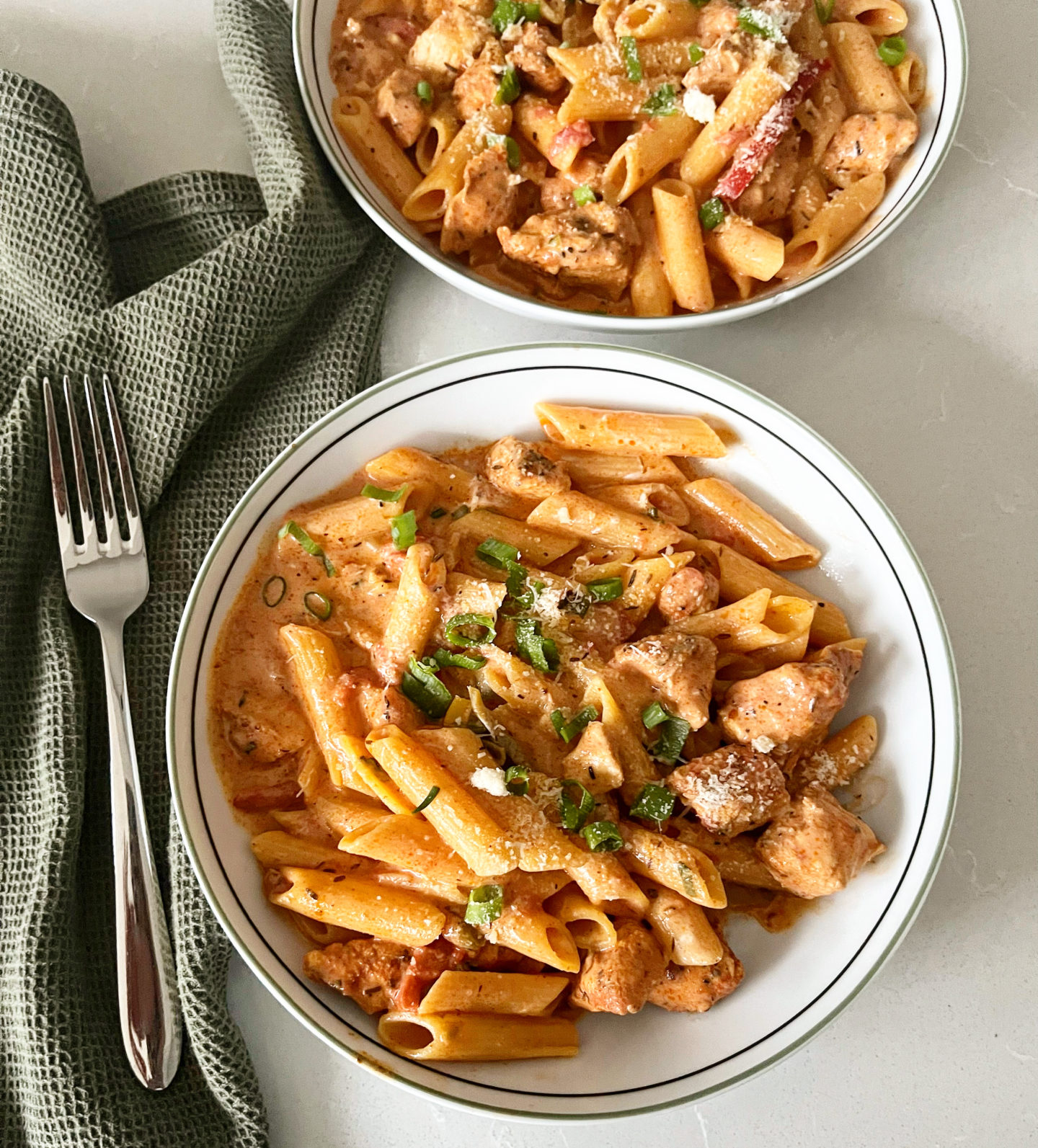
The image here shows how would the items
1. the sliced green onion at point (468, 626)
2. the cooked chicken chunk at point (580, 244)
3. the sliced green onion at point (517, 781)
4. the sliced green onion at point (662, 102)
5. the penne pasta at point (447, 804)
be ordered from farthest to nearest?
the sliced green onion at point (662, 102) < the cooked chicken chunk at point (580, 244) < the sliced green onion at point (468, 626) < the sliced green onion at point (517, 781) < the penne pasta at point (447, 804)

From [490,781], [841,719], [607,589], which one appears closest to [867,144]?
[607,589]

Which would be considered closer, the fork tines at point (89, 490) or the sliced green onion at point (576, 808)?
the sliced green onion at point (576, 808)

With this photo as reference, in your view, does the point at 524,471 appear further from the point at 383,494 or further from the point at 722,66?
the point at 722,66

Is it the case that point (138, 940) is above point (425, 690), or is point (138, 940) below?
below

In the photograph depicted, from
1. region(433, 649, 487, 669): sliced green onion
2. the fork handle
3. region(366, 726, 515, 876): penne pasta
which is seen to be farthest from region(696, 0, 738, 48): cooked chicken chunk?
the fork handle

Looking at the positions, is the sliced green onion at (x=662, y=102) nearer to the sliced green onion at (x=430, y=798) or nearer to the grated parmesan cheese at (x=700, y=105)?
the grated parmesan cheese at (x=700, y=105)

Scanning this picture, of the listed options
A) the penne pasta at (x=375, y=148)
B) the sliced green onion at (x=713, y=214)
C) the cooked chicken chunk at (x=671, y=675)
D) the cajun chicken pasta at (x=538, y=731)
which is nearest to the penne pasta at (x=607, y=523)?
the cajun chicken pasta at (x=538, y=731)

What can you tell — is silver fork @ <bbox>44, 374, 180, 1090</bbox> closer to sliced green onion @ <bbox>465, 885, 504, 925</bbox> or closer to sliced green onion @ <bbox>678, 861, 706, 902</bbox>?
sliced green onion @ <bbox>465, 885, 504, 925</bbox>
